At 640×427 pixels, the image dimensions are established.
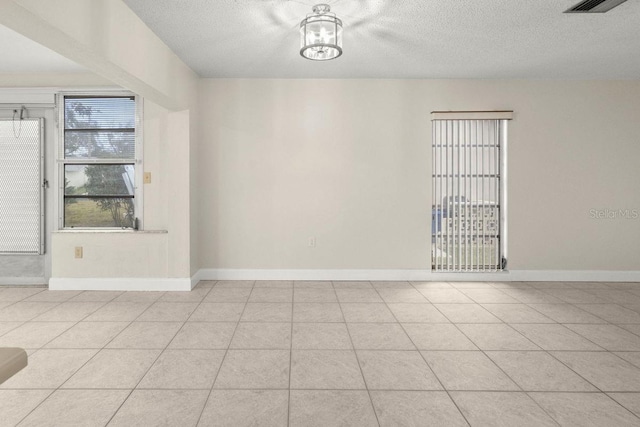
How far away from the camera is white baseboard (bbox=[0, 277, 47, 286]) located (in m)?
4.62

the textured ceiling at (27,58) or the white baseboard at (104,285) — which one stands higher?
the textured ceiling at (27,58)

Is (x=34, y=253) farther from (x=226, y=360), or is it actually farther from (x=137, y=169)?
(x=226, y=360)

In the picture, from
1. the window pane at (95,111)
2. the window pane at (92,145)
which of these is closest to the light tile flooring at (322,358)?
the window pane at (92,145)

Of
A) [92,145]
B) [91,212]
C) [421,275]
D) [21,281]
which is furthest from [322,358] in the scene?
[21,281]

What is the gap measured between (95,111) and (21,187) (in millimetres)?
1372

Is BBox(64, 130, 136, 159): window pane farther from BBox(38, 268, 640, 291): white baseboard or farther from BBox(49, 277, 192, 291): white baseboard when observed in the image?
BBox(38, 268, 640, 291): white baseboard

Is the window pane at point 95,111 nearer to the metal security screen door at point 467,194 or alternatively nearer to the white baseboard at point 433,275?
the white baseboard at point 433,275

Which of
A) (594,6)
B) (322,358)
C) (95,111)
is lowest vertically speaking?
(322,358)

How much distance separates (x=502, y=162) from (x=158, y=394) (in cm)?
477

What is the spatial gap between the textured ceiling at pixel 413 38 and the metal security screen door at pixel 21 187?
2351mm

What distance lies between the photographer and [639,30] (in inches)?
133

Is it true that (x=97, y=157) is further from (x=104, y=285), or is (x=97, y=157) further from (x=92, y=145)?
(x=104, y=285)

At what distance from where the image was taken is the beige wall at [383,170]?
188 inches

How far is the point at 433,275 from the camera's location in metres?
4.85
